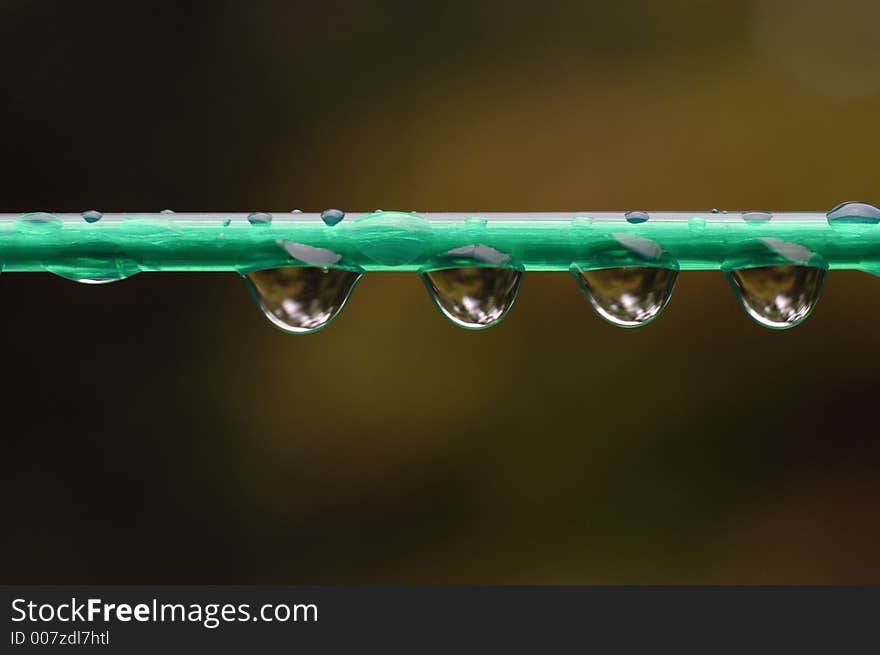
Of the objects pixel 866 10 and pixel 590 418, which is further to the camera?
pixel 866 10

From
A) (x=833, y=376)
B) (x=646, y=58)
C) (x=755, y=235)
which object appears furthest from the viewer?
(x=646, y=58)

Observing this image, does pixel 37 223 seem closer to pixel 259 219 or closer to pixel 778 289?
pixel 259 219

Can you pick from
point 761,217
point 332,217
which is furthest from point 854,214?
point 332,217

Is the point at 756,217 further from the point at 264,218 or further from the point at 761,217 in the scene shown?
the point at 264,218

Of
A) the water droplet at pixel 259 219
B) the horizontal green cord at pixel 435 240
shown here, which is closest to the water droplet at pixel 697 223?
the horizontal green cord at pixel 435 240

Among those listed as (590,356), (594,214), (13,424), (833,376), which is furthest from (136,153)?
(594,214)

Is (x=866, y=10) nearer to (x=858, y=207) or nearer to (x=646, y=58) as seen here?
(x=646, y=58)

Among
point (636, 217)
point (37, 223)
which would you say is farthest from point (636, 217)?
point (37, 223)
